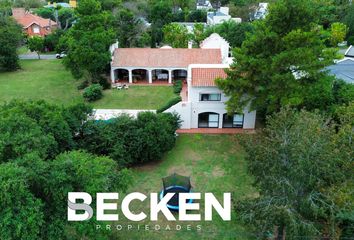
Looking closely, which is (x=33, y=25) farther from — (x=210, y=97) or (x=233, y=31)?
(x=210, y=97)

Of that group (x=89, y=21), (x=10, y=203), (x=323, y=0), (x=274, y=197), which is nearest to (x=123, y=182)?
(x=10, y=203)

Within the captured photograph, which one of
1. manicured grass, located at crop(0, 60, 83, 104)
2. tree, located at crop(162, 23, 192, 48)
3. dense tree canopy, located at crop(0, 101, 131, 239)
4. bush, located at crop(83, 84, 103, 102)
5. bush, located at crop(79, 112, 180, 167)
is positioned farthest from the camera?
tree, located at crop(162, 23, 192, 48)

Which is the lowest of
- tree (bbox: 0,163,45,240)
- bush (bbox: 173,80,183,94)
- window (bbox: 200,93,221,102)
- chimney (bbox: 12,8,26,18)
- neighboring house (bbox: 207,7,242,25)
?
bush (bbox: 173,80,183,94)

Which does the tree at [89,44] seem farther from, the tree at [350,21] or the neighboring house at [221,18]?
the tree at [350,21]

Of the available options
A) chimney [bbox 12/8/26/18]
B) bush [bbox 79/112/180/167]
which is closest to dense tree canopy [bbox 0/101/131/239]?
bush [bbox 79/112/180/167]

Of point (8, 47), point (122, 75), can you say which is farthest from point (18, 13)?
point (122, 75)

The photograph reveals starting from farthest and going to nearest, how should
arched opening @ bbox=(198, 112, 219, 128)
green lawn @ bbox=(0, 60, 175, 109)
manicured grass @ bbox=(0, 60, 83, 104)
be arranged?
manicured grass @ bbox=(0, 60, 83, 104) → green lawn @ bbox=(0, 60, 175, 109) → arched opening @ bbox=(198, 112, 219, 128)

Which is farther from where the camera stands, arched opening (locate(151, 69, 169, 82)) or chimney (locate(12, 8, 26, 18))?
chimney (locate(12, 8, 26, 18))

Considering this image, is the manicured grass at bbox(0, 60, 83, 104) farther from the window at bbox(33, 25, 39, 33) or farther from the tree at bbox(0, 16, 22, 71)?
the window at bbox(33, 25, 39, 33)
